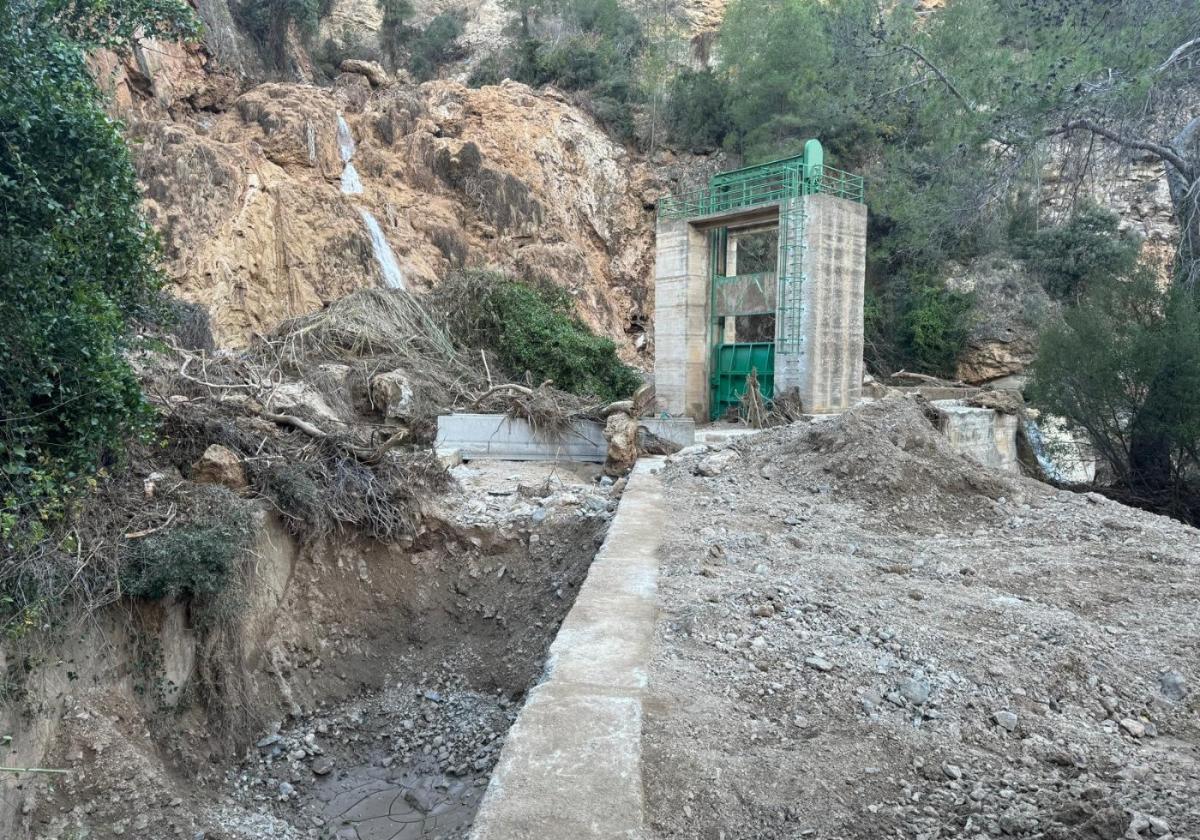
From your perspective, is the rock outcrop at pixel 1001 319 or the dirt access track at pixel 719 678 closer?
the dirt access track at pixel 719 678

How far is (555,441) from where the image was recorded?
12031mm

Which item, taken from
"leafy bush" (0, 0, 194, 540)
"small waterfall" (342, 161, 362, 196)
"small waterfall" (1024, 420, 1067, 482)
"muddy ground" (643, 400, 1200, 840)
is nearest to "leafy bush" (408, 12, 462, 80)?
"small waterfall" (342, 161, 362, 196)

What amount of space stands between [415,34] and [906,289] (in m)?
24.2

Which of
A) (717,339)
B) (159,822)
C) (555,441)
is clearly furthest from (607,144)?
(159,822)

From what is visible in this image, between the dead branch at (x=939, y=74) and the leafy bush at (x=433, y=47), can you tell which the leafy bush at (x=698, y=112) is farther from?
the dead branch at (x=939, y=74)

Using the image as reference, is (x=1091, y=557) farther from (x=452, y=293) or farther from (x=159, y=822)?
(x=452, y=293)

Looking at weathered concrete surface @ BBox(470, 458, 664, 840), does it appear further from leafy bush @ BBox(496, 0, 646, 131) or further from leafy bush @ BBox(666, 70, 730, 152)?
leafy bush @ BBox(666, 70, 730, 152)

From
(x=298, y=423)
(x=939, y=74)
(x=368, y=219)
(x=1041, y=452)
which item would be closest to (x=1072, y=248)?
(x=1041, y=452)

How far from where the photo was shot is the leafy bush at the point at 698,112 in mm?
30062

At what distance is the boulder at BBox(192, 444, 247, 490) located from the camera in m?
6.68

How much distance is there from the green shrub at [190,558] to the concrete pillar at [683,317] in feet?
37.5

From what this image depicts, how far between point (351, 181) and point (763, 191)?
1325 cm

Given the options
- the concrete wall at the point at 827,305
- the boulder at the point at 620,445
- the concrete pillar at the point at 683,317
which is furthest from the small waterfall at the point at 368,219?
the boulder at the point at 620,445

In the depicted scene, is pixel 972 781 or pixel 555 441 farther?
pixel 555 441
